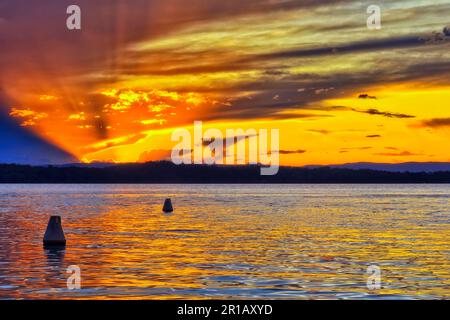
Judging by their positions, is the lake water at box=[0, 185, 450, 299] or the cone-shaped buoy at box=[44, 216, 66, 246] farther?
the cone-shaped buoy at box=[44, 216, 66, 246]

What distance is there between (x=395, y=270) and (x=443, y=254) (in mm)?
7754

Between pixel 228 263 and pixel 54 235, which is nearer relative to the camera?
pixel 228 263

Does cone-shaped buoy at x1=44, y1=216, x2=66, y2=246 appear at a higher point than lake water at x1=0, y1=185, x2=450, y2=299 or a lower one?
higher

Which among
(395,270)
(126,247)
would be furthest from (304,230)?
(395,270)

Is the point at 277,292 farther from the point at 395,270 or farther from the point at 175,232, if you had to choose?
the point at 175,232

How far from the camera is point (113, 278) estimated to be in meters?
25.1

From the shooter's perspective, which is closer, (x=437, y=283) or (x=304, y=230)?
(x=437, y=283)

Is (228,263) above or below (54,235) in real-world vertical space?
below

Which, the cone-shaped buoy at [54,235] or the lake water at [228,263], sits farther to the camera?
the cone-shaped buoy at [54,235]

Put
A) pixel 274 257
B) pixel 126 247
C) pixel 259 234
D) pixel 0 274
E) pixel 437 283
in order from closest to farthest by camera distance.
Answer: pixel 437 283
pixel 0 274
pixel 274 257
pixel 126 247
pixel 259 234

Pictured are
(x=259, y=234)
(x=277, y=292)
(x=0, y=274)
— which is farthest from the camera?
(x=259, y=234)

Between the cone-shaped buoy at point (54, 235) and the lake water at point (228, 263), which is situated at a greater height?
the cone-shaped buoy at point (54, 235)
